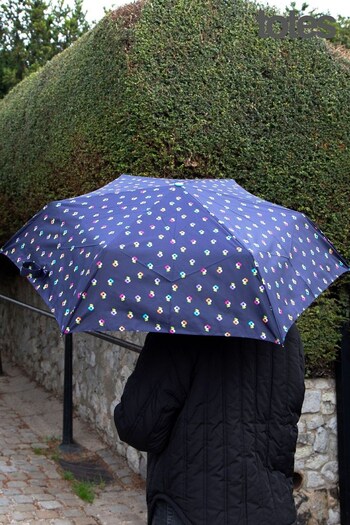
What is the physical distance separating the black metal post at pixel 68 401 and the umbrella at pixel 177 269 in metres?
2.94

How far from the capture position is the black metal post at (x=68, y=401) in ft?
18.2

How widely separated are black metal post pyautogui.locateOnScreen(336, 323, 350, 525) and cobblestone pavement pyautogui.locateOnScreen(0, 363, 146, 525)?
4.97ft

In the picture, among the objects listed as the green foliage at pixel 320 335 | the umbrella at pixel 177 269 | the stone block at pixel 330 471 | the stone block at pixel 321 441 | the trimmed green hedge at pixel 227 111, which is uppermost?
the trimmed green hedge at pixel 227 111

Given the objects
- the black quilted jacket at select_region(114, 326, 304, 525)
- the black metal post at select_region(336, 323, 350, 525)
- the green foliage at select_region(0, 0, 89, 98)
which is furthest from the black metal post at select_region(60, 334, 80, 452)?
the green foliage at select_region(0, 0, 89, 98)

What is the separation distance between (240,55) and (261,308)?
3590mm

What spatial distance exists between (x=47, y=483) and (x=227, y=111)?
10.2 ft

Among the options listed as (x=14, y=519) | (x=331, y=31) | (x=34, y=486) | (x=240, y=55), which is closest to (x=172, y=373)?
(x=14, y=519)

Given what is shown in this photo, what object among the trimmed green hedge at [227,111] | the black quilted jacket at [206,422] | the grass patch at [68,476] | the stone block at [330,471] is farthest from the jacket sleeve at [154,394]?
the stone block at [330,471]

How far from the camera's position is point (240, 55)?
5.34 meters

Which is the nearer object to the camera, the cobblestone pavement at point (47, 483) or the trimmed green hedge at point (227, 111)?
the cobblestone pavement at point (47, 483)

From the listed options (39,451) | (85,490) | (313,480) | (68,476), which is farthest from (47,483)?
(313,480)

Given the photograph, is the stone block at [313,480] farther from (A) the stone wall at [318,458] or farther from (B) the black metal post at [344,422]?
(B) the black metal post at [344,422]

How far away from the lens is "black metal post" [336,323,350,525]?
505 centimetres

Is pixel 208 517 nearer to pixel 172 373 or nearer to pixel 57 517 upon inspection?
pixel 172 373
